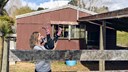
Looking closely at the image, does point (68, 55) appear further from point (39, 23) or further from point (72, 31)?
point (72, 31)

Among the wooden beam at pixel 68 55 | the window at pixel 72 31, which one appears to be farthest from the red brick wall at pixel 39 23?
the wooden beam at pixel 68 55

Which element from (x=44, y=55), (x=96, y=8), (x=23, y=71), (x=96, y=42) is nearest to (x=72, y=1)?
(x=96, y=8)

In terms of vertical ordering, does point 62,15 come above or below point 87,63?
above

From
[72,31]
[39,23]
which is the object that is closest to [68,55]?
[39,23]

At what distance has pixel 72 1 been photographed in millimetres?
69062

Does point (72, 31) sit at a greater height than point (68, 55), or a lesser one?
greater

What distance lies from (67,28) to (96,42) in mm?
2623

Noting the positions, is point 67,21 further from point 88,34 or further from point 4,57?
point 4,57

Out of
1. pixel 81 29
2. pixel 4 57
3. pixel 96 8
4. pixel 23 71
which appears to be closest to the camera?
pixel 4 57

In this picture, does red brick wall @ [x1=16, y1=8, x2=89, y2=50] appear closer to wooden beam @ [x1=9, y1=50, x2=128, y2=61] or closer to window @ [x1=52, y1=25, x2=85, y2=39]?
window @ [x1=52, y1=25, x2=85, y2=39]

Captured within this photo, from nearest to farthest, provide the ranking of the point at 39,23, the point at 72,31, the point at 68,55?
1. the point at 68,55
2. the point at 39,23
3. the point at 72,31

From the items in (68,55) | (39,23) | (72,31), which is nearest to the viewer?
(68,55)

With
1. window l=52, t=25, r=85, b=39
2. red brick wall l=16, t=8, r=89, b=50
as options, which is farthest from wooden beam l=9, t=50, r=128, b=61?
window l=52, t=25, r=85, b=39

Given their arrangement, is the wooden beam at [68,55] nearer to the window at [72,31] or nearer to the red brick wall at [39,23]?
the red brick wall at [39,23]
